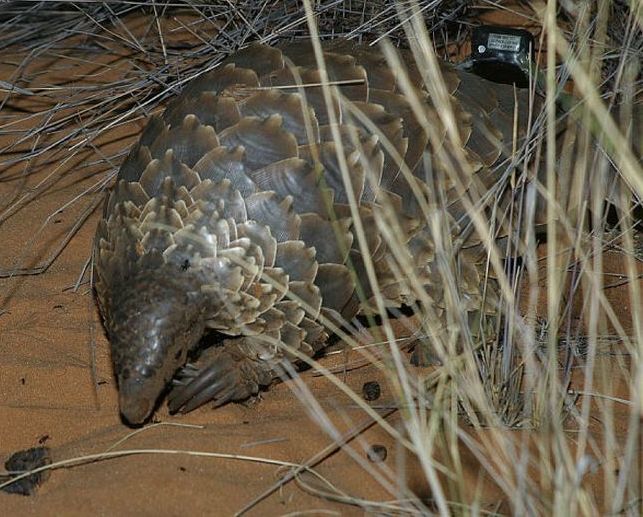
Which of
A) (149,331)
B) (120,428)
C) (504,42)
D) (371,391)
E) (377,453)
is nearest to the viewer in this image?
(149,331)

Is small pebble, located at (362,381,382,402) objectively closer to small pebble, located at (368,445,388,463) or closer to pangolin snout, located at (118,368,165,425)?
small pebble, located at (368,445,388,463)

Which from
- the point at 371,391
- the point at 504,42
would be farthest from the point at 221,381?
the point at 504,42

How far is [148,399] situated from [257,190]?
2.59 feet

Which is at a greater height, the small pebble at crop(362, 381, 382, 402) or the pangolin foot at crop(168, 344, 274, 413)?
the pangolin foot at crop(168, 344, 274, 413)

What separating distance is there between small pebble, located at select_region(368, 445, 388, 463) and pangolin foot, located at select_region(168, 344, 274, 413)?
1.67ft

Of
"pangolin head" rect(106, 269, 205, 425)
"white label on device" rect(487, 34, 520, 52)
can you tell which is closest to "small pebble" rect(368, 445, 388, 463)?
"pangolin head" rect(106, 269, 205, 425)

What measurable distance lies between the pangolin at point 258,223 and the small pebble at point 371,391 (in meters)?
0.25

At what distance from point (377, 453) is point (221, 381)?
0.63 metres

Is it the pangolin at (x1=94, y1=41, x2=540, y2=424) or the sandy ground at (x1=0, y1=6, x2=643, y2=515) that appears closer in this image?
the sandy ground at (x1=0, y1=6, x2=643, y2=515)

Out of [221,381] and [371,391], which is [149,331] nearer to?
[221,381]

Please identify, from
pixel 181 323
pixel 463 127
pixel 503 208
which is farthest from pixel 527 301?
pixel 181 323

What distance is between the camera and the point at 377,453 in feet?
10.7

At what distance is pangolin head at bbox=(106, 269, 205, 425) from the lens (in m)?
3.14

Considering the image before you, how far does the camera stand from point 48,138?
5.21 metres
